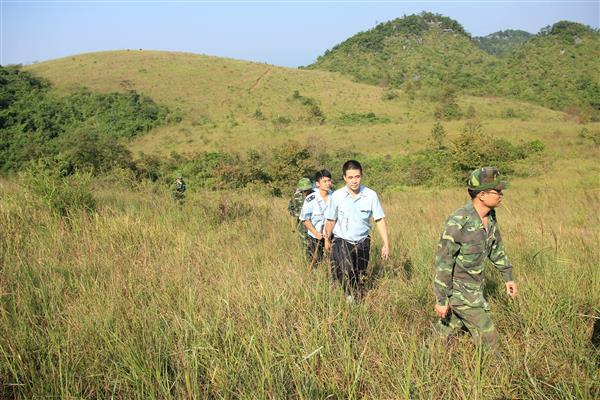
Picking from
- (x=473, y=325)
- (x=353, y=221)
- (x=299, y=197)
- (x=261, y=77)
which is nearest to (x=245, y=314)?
(x=473, y=325)

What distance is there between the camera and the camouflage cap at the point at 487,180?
245 centimetres

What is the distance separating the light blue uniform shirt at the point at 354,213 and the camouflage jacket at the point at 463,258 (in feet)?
→ 3.43

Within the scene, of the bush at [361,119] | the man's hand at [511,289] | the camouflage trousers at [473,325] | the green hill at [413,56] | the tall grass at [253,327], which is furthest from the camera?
the green hill at [413,56]

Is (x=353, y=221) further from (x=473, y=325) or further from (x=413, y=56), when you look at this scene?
(x=413, y=56)

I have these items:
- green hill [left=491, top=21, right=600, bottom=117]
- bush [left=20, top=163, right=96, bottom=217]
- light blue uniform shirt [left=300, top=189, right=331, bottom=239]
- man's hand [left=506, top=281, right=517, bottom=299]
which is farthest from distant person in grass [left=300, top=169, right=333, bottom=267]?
green hill [left=491, top=21, right=600, bottom=117]

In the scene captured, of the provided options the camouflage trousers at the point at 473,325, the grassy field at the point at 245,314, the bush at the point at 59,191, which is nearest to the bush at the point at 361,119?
the grassy field at the point at 245,314

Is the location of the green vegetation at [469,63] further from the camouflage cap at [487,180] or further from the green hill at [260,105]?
the camouflage cap at [487,180]

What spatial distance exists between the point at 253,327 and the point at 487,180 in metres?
1.69

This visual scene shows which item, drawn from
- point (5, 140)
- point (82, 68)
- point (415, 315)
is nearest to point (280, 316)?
point (415, 315)

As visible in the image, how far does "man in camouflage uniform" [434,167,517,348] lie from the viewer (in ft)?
8.11

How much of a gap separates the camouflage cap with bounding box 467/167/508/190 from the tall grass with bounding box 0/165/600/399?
2.87 feet

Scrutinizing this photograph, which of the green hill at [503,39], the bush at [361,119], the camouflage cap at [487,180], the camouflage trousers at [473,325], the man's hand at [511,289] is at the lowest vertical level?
→ the camouflage trousers at [473,325]

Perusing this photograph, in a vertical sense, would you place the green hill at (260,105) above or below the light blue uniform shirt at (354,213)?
above

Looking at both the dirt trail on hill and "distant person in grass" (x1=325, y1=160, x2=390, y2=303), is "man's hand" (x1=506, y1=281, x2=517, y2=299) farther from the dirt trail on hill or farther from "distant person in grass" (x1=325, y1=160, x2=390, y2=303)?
the dirt trail on hill
